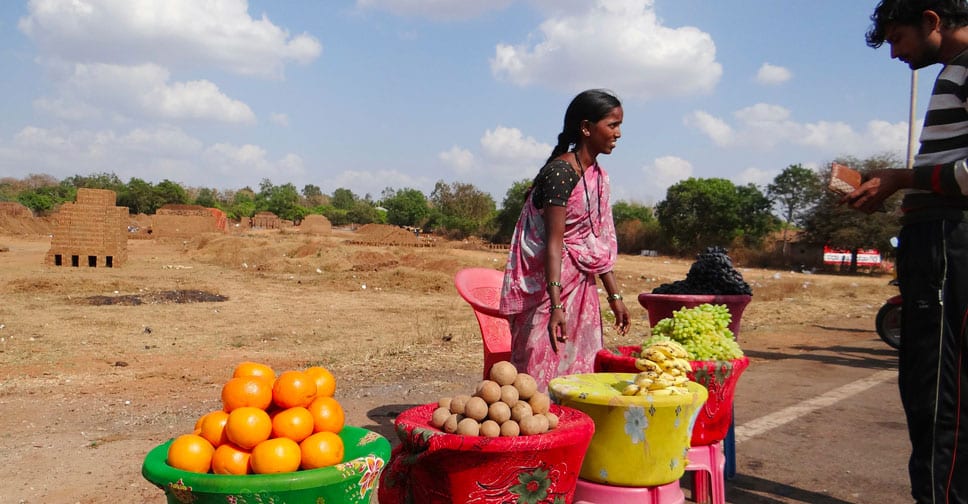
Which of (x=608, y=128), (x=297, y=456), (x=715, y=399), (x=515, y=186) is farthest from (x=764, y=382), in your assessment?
(x=515, y=186)

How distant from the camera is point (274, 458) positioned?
1.79m

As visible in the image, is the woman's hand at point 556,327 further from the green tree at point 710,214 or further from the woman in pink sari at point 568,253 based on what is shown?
the green tree at point 710,214

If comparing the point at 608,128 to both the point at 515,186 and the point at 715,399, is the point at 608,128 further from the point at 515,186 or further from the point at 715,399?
the point at 515,186

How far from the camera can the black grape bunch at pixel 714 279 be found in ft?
12.5

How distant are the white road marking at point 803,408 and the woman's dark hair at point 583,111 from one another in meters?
2.49

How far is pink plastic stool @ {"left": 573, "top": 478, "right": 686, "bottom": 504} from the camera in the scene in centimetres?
254

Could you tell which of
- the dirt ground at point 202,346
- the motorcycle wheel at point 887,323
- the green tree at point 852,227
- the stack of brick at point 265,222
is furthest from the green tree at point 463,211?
the motorcycle wheel at point 887,323

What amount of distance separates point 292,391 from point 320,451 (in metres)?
0.26

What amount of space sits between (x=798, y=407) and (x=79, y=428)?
5.27 m

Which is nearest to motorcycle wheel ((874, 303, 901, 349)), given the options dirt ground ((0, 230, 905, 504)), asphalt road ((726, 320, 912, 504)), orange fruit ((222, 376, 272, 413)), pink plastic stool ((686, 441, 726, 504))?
dirt ground ((0, 230, 905, 504))

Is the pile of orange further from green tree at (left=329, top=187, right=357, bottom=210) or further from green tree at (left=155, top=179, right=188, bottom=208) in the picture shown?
green tree at (left=329, top=187, right=357, bottom=210)

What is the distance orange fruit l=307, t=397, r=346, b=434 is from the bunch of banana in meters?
1.09

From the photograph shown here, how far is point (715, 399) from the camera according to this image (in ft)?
9.85

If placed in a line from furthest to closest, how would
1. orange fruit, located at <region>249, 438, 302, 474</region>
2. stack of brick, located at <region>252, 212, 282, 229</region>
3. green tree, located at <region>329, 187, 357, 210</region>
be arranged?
green tree, located at <region>329, 187, 357, 210</region> → stack of brick, located at <region>252, 212, 282, 229</region> → orange fruit, located at <region>249, 438, 302, 474</region>
